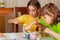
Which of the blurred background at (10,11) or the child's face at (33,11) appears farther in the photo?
the blurred background at (10,11)

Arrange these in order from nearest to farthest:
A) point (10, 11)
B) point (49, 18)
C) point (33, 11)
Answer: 1. point (49, 18)
2. point (33, 11)
3. point (10, 11)

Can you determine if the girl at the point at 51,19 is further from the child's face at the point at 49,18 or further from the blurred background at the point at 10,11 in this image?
the blurred background at the point at 10,11

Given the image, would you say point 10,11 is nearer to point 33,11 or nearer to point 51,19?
point 33,11

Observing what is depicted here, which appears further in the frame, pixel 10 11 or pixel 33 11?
pixel 10 11

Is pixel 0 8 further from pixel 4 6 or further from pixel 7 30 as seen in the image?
pixel 7 30

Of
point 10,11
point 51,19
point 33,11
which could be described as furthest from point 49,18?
point 10,11

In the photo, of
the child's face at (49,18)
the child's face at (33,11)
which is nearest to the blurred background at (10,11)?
the child's face at (33,11)

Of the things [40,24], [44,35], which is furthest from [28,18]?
[44,35]

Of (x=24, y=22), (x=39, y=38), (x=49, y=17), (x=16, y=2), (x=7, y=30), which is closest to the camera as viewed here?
(x=39, y=38)

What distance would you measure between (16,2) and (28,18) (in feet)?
1.39

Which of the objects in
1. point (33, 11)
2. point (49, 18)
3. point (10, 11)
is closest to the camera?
point (49, 18)

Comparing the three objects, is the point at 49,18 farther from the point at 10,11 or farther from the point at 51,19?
the point at 10,11

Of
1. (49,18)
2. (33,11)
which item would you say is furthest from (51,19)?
(33,11)

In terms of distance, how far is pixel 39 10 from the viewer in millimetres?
1579
